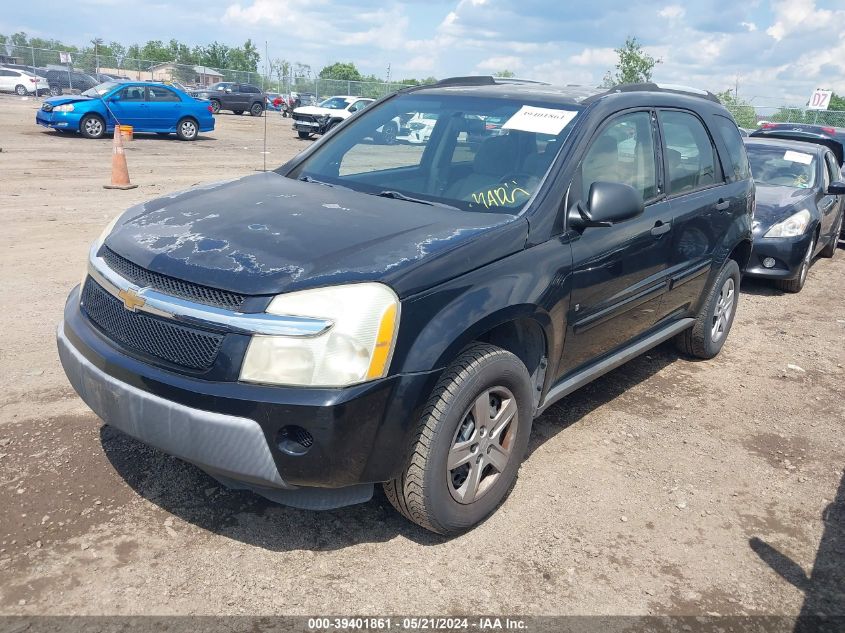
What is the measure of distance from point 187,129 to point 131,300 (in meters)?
20.4

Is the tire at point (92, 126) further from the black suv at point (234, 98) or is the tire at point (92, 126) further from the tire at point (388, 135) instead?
the black suv at point (234, 98)

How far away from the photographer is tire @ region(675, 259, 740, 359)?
5332mm

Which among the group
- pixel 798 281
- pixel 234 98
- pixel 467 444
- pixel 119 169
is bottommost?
pixel 798 281

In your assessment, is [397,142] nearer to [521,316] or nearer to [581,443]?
[521,316]

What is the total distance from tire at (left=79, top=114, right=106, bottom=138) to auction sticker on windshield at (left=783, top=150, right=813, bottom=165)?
17126mm

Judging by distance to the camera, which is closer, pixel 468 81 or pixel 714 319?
pixel 468 81

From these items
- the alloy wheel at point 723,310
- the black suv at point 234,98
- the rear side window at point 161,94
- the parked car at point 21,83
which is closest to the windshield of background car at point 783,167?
the alloy wheel at point 723,310

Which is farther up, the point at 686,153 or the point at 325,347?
the point at 686,153

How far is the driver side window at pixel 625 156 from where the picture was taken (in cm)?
374

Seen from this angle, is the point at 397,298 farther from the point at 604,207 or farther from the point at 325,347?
the point at 604,207

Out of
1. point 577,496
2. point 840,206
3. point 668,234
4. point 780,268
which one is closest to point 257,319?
point 577,496

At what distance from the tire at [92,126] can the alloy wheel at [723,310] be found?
60.0 feet

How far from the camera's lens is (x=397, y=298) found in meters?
2.66

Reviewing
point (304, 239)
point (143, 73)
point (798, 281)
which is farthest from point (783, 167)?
point (143, 73)
